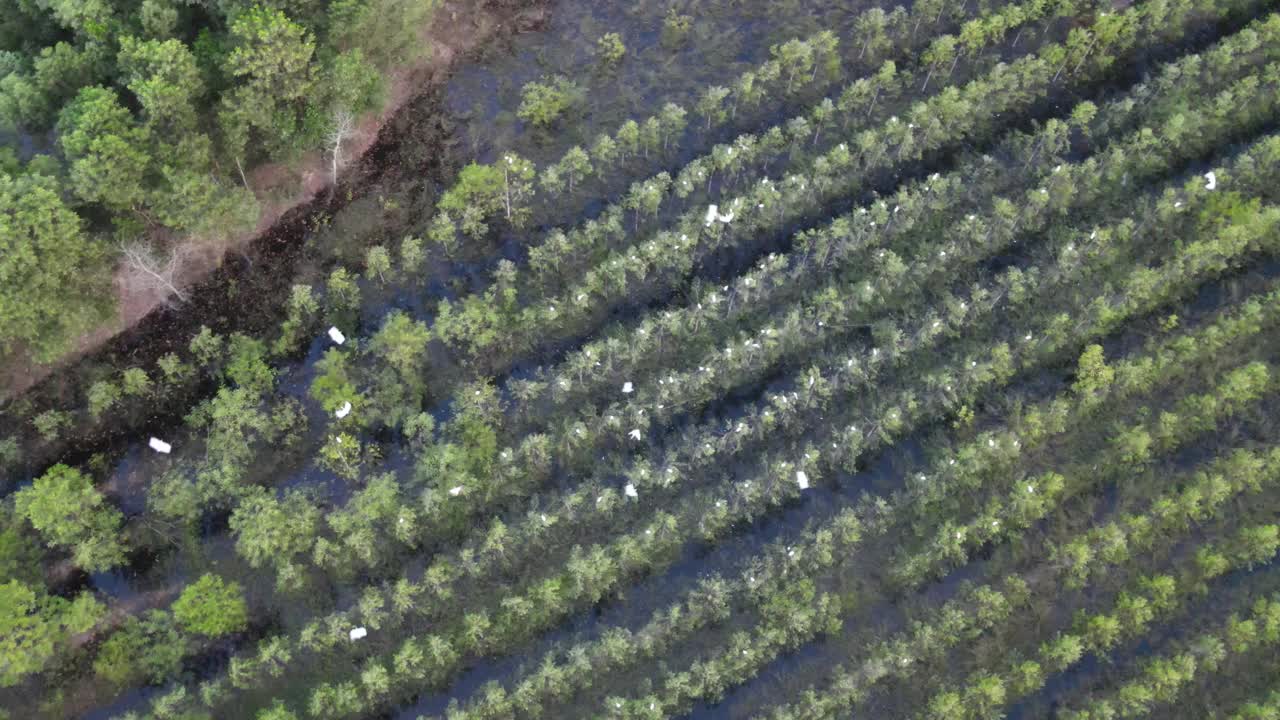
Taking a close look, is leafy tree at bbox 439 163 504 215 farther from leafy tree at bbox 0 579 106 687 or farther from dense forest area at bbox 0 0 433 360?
leafy tree at bbox 0 579 106 687

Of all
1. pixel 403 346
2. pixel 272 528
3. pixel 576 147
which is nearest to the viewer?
pixel 272 528

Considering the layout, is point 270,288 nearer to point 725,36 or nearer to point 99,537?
point 99,537

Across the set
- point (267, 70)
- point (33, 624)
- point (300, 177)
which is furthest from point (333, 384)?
point (33, 624)

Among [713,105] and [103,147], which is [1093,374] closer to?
[713,105]

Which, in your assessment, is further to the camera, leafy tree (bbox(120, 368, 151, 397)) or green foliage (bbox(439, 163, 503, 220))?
green foliage (bbox(439, 163, 503, 220))

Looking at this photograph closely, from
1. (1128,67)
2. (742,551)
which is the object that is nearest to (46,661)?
(742,551)

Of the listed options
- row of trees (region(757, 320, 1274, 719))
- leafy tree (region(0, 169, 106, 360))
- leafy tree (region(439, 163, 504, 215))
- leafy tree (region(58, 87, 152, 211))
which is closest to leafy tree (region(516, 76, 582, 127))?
leafy tree (region(439, 163, 504, 215))
